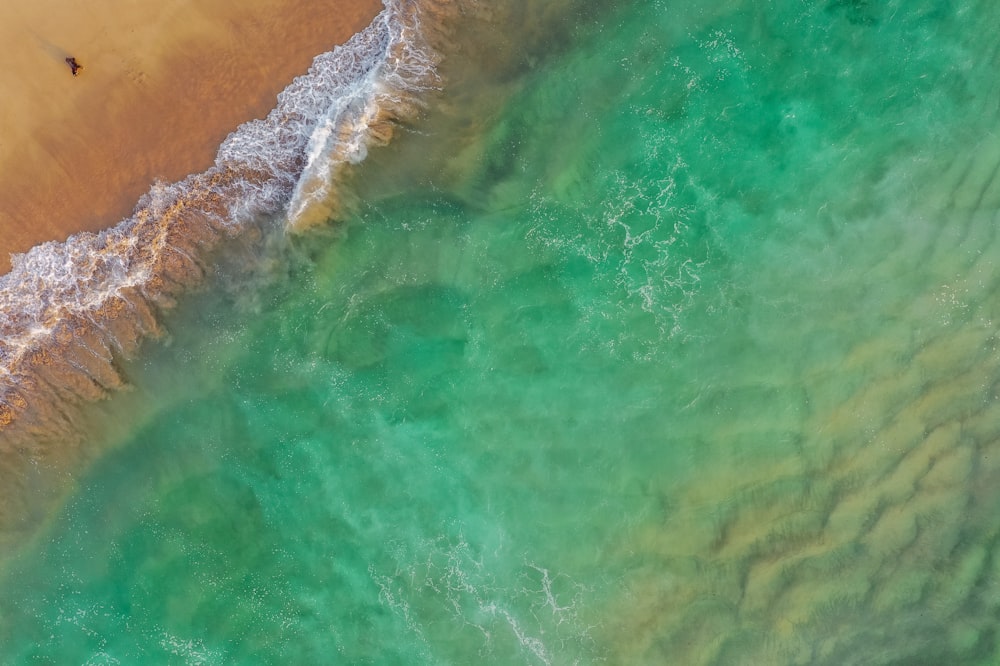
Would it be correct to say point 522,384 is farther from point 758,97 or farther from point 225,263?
point 758,97

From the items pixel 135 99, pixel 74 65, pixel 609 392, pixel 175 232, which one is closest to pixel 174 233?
pixel 175 232

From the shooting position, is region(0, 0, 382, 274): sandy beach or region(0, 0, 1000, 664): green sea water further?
region(0, 0, 382, 274): sandy beach

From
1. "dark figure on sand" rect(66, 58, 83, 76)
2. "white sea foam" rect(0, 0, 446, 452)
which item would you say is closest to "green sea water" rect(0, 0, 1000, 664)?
"white sea foam" rect(0, 0, 446, 452)

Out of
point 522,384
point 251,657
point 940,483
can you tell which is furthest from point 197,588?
point 940,483

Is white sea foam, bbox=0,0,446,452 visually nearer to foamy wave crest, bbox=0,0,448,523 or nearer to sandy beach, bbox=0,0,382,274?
foamy wave crest, bbox=0,0,448,523
